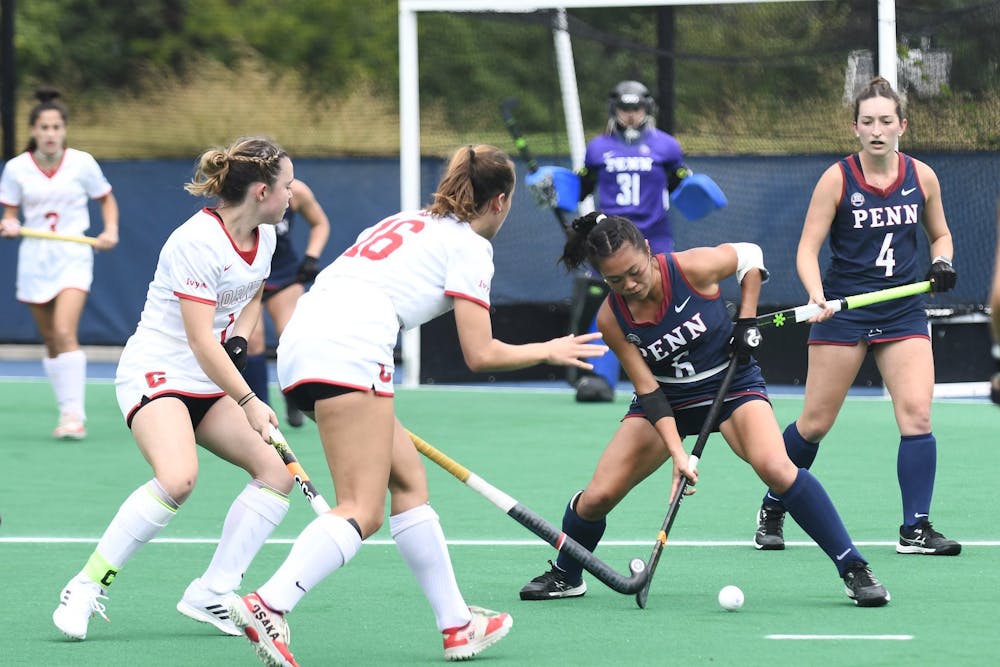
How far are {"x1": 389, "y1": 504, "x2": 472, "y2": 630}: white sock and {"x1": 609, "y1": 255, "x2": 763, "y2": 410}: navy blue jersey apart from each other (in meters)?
0.97

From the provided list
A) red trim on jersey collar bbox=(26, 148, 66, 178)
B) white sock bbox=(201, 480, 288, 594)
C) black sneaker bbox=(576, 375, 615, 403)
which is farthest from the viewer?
black sneaker bbox=(576, 375, 615, 403)

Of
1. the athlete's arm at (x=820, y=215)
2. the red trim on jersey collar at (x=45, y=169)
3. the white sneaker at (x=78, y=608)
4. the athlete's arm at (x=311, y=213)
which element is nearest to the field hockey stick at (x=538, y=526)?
the white sneaker at (x=78, y=608)

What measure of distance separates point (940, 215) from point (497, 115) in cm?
1027

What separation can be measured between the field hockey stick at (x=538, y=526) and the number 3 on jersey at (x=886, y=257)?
66.6 inches

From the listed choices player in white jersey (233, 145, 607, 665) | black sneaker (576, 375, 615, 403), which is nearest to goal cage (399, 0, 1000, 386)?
black sneaker (576, 375, 615, 403)

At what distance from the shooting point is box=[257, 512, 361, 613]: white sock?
13.6ft

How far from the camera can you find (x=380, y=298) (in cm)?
434

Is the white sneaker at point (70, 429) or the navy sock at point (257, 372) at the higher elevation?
the navy sock at point (257, 372)

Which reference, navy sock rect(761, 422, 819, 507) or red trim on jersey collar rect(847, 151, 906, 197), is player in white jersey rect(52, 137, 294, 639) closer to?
navy sock rect(761, 422, 819, 507)

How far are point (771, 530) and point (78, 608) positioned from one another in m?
Result: 2.48

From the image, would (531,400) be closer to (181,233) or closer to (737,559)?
(737,559)

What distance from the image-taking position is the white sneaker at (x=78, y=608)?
4672mm

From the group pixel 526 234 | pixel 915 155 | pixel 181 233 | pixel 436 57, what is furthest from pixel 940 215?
pixel 436 57

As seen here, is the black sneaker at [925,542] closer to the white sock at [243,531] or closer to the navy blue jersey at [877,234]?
the navy blue jersey at [877,234]
